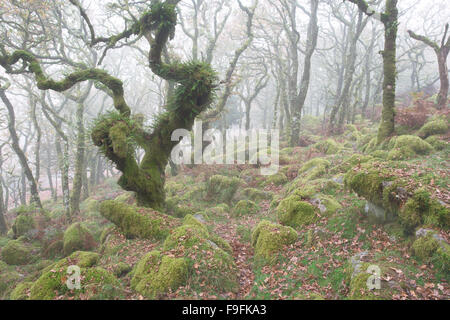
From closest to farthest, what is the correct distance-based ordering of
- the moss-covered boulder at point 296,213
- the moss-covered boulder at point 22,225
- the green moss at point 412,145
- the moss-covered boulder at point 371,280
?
the moss-covered boulder at point 371,280 → the moss-covered boulder at point 296,213 → the green moss at point 412,145 → the moss-covered boulder at point 22,225

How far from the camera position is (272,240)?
5.83 m

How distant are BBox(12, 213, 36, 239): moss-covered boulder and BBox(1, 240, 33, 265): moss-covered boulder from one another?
69.1 inches

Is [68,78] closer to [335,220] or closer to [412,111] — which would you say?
[335,220]

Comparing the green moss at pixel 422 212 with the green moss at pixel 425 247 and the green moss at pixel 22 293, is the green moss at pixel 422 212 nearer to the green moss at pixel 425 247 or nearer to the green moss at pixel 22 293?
the green moss at pixel 425 247

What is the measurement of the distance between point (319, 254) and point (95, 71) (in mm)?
8561

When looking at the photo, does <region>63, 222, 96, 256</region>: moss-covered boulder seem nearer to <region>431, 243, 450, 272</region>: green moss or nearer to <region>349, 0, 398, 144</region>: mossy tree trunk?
<region>431, 243, 450, 272</region>: green moss

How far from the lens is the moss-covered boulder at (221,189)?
1066cm

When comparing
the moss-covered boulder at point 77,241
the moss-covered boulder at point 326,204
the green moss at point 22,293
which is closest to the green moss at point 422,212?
the moss-covered boulder at point 326,204

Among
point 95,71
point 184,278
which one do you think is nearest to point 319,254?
point 184,278

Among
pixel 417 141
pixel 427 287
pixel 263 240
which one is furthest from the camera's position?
pixel 417 141

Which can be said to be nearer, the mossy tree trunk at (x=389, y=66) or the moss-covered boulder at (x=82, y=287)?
the moss-covered boulder at (x=82, y=287)

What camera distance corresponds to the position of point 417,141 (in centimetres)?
787

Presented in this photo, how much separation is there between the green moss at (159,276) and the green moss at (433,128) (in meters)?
9.14

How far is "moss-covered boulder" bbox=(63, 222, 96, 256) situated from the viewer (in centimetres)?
780
